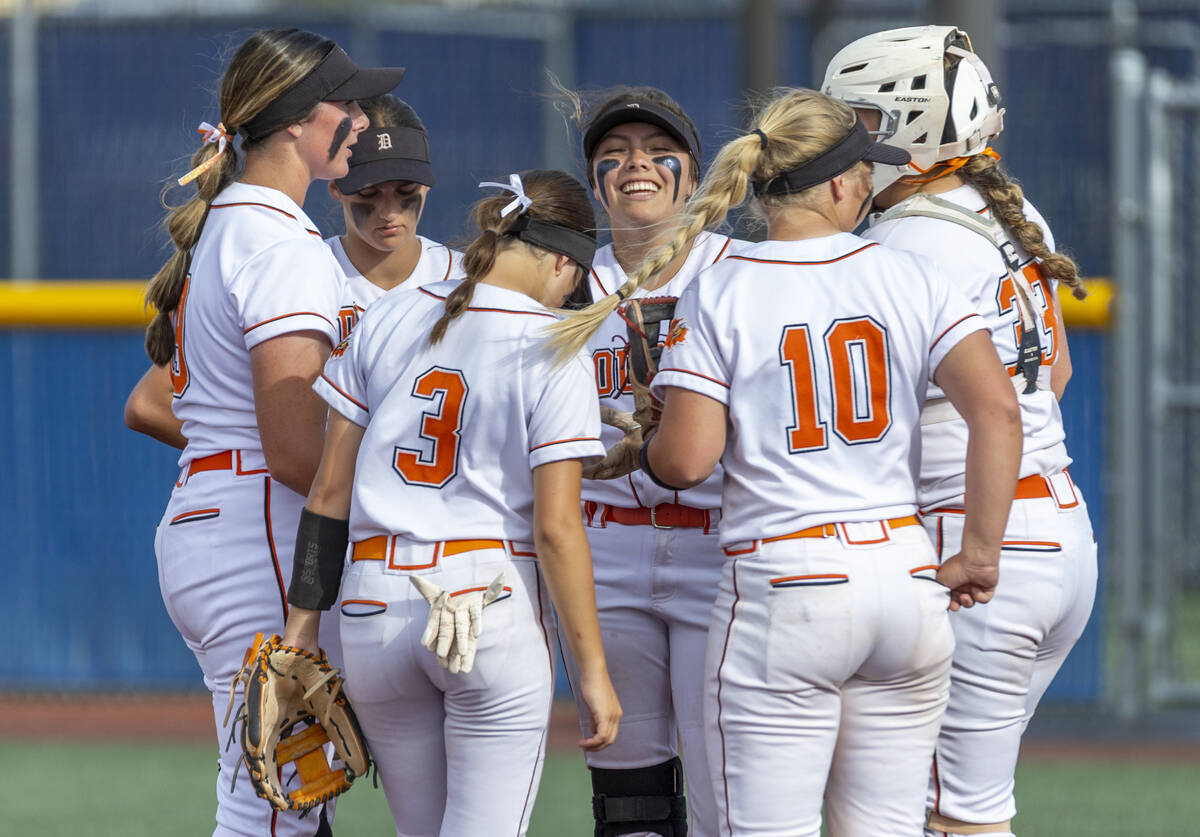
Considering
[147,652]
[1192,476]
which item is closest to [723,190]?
[147,652]

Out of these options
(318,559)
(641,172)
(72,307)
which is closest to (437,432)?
(318,559)

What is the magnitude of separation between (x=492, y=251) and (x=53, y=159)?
25.1 ft

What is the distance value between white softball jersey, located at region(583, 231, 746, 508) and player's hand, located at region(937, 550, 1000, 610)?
0.65m

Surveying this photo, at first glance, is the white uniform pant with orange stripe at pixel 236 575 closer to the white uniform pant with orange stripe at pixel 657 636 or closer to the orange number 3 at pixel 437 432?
the orange number 3 at pixel 437 432

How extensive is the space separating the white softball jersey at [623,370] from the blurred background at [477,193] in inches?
49.9

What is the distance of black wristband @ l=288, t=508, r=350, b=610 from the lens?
3.10 metres

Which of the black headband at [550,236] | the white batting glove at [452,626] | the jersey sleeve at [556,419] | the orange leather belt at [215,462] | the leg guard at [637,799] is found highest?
the black headband at [550,236]

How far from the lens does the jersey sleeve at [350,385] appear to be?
3066 mm

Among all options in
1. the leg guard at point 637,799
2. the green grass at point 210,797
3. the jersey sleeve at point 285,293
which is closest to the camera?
the jersey sleeve at point 285,293

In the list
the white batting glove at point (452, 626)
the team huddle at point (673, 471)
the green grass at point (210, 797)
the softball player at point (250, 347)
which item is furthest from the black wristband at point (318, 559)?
the green grass at point (210, 797)

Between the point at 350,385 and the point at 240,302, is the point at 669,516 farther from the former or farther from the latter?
the point at 240,302

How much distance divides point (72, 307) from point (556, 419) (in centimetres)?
564

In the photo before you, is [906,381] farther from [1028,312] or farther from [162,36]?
[162,36]

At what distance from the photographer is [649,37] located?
35.2ft
